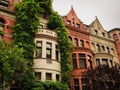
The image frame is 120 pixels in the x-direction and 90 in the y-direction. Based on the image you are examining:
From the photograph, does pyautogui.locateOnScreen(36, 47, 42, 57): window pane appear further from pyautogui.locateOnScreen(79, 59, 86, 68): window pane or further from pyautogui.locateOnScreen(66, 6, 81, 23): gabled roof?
pyautogui.locateOnScreen(66, 6, 81, 23): gabled roof

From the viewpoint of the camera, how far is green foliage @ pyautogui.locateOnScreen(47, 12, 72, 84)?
82.1 ft

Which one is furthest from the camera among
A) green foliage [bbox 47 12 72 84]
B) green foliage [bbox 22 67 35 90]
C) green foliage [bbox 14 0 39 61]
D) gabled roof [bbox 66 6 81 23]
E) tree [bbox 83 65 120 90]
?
gabled roof [bbox 66 6 81 23]

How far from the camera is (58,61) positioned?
25438 millimetres

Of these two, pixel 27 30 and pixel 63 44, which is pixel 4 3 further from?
pixel 63 44

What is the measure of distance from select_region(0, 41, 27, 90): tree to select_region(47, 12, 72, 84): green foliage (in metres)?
7.44

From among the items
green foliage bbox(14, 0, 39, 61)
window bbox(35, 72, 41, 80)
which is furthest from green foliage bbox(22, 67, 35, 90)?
green foliage bbox(14, 0, 39, 61)

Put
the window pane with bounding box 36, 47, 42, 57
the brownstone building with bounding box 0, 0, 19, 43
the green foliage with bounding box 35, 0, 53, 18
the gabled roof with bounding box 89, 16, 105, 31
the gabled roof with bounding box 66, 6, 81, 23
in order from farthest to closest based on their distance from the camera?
1. the gabled roof with bounding box 89, 16, 105, 31
2. the gabled roof with bounding box 66, 6, 81, 23
3. the green foliage with bounding box 35, 0, 53, 18
4. the brownstone building with bounding box 0, 0, 19, 43
5. the window pane with bounding box 36, 47, 42, 57

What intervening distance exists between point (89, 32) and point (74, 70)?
1014 cm

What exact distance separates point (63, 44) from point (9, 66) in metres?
10.8

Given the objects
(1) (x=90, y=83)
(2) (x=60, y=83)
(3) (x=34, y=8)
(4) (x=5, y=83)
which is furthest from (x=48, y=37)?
(4) (x=5, y=83)

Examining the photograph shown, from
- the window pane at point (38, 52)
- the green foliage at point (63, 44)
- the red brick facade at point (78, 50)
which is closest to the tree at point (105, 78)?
the green foliage at point (63, 44)

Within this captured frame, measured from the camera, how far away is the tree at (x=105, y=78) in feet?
74.2

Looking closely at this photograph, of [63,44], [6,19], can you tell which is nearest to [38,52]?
[63,44]

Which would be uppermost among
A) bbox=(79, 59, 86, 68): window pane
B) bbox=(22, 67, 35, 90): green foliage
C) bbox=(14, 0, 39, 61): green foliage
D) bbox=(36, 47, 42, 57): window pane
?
bbox=(14, 0, 39, 61): green foliage
